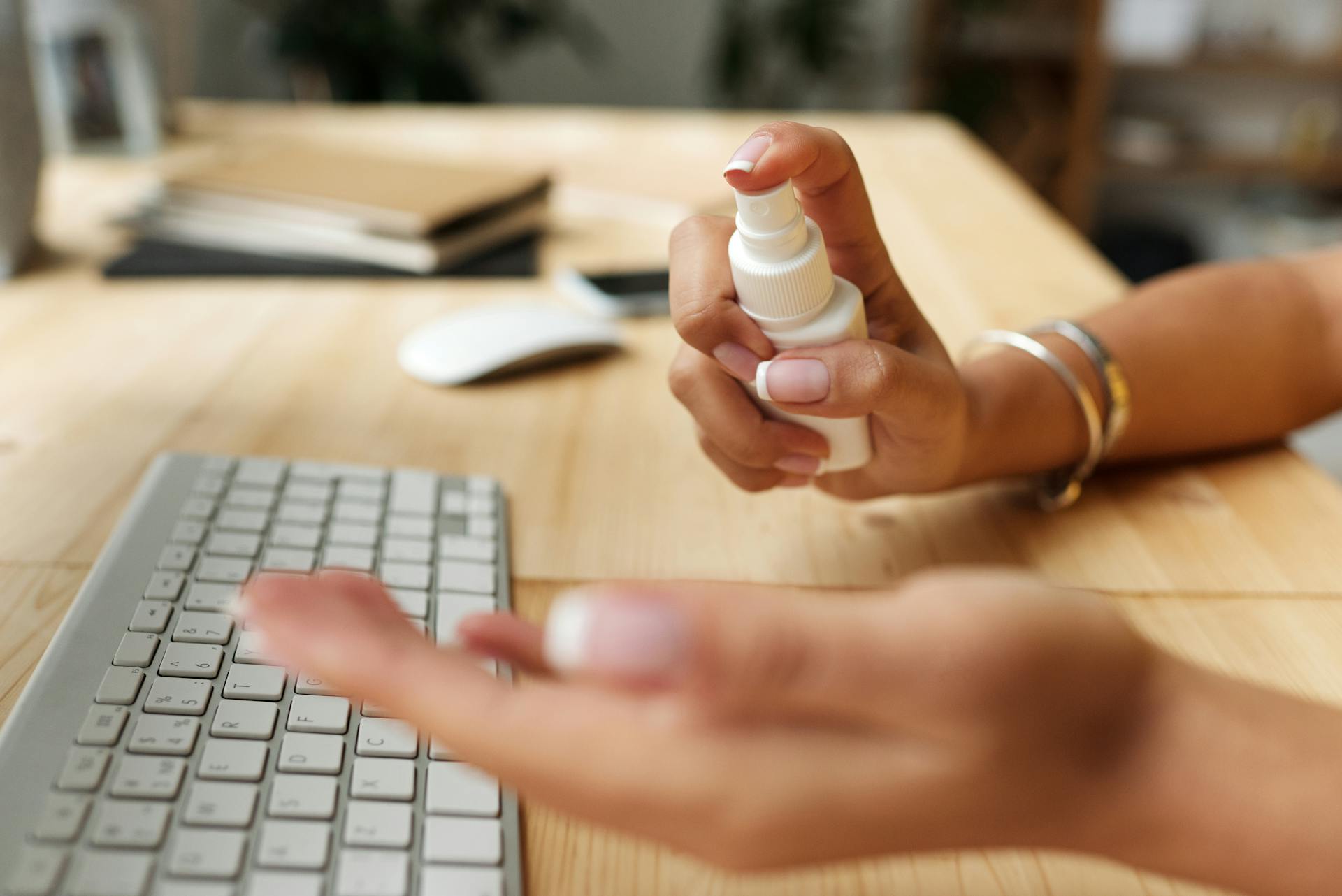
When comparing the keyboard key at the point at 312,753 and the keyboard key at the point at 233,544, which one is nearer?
the keyboard key at the point at 312,753

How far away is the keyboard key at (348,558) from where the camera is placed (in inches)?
19.0

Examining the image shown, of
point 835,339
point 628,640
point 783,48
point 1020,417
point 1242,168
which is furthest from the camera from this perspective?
point 783,48

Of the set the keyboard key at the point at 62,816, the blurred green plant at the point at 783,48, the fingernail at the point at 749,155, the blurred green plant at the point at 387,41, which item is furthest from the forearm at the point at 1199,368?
the blurred green plant at the point at 783,48

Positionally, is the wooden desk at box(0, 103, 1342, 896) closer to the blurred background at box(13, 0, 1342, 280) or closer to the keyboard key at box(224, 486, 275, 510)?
the keyboard key at box(224, 486, 275, 510)

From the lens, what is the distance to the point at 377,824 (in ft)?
1.13

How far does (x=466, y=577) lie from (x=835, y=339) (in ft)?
0.63

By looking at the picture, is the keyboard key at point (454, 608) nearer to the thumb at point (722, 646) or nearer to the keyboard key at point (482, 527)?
the keyboard key at point (482, 527)

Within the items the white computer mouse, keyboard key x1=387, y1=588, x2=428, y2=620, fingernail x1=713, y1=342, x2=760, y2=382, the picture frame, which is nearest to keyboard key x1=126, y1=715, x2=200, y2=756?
keyboard key x1=387, y1=588, x2=428, y2=620

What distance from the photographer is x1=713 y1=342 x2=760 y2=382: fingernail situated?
460 millimetres

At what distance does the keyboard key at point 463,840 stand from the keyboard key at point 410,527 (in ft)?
Result: 0.60

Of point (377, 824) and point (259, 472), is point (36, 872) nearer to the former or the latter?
point (377, 824)

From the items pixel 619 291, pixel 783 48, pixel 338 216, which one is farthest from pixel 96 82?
pixel 783 48

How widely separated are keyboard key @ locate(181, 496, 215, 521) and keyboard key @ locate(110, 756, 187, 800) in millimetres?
168

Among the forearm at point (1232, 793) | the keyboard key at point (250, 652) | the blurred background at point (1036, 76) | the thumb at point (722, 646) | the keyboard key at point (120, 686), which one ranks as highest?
the thumb at point (722, 646)
